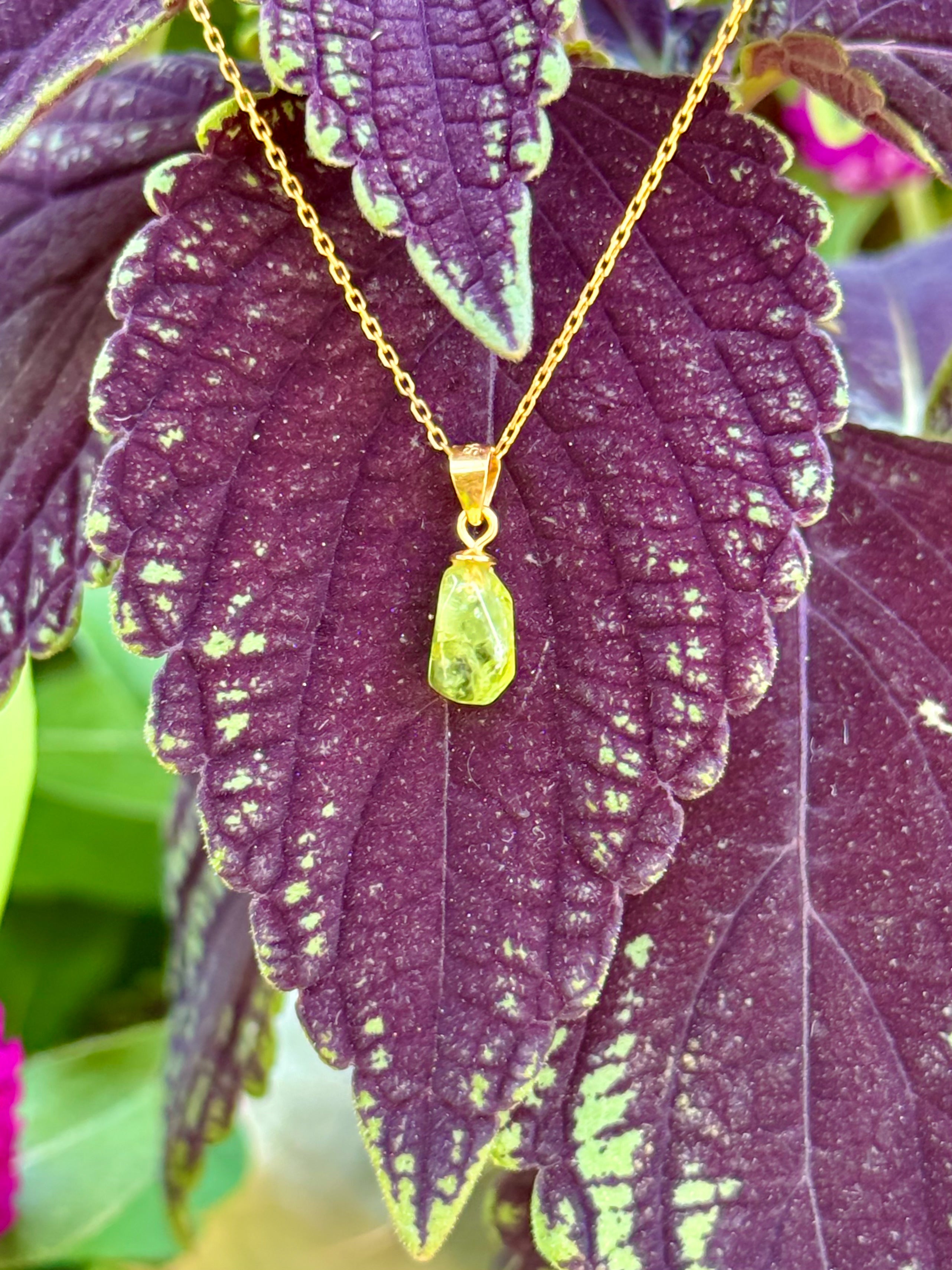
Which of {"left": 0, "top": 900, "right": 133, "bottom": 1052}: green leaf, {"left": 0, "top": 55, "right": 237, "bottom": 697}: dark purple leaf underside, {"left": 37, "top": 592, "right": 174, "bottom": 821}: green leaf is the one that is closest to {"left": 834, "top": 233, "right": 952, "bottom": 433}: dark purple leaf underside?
{"left": 0, "top": 55, "right": 237, "bottom": 697}: dark purple leaf underside

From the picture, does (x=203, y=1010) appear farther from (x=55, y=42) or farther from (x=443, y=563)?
(x=55, y=42)

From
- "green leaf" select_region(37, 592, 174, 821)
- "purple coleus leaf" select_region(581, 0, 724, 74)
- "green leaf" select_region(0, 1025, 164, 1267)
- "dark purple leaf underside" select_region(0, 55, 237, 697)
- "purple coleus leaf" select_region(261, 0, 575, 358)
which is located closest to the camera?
"purple coleus leaf" select_region(261, 0, 575, 358)

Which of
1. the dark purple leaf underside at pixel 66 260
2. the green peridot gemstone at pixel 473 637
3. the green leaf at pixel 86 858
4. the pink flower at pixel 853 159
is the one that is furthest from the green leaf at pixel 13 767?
the pink flower at pixel 853 159

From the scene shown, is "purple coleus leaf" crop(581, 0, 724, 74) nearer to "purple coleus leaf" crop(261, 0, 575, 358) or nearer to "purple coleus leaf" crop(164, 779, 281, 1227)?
"purple coleus leaf" crop(261, 0, 575, 358)

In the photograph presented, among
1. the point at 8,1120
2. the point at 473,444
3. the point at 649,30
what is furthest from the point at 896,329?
the point at 8,1120

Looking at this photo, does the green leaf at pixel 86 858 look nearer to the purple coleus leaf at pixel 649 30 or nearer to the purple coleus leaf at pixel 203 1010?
the purple coleus leaf at pixel 203 1010

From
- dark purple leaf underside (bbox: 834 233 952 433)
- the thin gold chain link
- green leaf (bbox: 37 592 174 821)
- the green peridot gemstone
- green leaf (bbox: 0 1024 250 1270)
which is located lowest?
green leaf (bbox: 0 1024 250 1270)

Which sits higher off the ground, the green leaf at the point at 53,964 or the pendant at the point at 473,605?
the pendant at the point at 473,605
